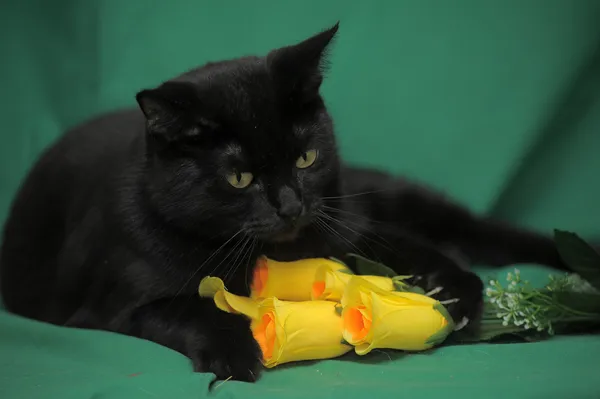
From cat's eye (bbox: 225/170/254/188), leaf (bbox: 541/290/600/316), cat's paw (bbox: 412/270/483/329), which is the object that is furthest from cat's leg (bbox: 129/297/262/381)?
leaf (bbox: 541/290/600/316)

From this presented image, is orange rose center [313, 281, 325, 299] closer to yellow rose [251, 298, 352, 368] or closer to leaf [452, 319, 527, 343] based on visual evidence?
yellow rose [251, 298, 352, 368]

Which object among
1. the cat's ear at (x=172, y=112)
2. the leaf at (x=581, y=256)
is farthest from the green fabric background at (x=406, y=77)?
the cat's ear at (x=172, y=112)

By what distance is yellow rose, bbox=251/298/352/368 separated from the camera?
108 cm

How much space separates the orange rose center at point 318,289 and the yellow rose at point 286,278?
0.02 m

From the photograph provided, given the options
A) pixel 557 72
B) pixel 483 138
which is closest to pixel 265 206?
pixel 483 138

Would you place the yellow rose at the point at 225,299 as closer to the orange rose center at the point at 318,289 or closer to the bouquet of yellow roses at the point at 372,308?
the bouquet of yellow roses at the point at 372,308

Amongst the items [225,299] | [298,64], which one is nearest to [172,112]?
[298,64]

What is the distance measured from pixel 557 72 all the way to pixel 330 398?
113 cm

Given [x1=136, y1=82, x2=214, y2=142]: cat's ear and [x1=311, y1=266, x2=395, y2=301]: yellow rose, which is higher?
[x1=136, y1=82, x2=214, y2=142]: cat's ear

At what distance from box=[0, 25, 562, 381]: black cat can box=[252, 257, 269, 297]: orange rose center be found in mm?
17

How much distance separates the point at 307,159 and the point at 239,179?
0.47ft

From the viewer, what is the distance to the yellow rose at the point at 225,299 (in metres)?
1.16

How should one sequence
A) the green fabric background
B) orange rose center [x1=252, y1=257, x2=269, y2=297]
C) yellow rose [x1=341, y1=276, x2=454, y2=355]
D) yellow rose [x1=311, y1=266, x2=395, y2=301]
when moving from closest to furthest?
1. yellow rose [x1=341, y1=276, x2=454, y2=355]
2. yellow rose [x1=311, y1=266, x2=395, y2=301]
3. orange rose center [x1=252, y1=257, x2=269, y2=297]
4. the green fabric background

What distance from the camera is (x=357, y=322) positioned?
1107 mm
